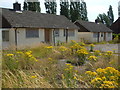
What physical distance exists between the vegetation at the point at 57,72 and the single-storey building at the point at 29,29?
8902mm

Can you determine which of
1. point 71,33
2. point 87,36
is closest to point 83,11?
point 87,36

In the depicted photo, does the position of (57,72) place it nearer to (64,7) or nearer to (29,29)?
(29,29)

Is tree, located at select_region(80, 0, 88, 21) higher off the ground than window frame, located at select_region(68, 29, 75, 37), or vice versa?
tree, located at select_region(80, 0, 88, 21)

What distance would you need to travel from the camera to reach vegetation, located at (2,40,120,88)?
4.16 metres

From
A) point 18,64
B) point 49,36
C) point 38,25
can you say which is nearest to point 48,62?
→ point 18,64

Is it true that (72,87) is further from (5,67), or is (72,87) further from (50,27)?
(50,27)

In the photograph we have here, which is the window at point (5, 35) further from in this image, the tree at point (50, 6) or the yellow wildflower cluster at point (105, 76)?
the tree at point (50, 6)

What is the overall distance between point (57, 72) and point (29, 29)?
16.3 metres

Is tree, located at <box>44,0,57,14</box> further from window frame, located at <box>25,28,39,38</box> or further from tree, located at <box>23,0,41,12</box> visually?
window frame, located at <box>25,28,39,38</box>

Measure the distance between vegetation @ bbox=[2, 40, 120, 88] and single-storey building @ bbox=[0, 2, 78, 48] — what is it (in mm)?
8902

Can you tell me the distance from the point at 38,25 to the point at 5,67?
1678 cm

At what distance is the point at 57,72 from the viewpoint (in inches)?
229

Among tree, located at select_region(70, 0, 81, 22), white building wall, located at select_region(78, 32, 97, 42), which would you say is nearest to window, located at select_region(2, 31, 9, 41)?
white building wall, located at select_region(78, 32, 97, 42)

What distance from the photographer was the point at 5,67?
610 centimetres
